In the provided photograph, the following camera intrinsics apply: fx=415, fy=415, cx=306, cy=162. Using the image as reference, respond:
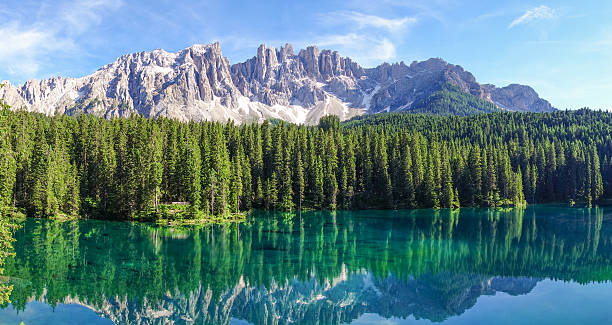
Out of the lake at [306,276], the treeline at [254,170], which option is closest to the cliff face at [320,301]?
the lake at [306,276]

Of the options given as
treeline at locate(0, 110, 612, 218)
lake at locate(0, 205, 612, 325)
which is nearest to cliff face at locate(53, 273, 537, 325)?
lake at locate(0, 205, 612, 325)

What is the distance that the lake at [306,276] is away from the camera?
86.8 feet

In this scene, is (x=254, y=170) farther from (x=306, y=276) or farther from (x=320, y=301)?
(x=320, y=301)

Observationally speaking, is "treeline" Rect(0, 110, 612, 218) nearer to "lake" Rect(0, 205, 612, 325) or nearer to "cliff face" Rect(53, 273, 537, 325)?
"lake" Rect(0, 205, 612, 325)

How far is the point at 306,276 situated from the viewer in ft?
118

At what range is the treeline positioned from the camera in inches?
2926

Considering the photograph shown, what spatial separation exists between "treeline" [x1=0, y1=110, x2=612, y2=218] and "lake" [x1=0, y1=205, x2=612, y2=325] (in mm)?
13456

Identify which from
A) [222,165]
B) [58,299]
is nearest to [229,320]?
[58,299]

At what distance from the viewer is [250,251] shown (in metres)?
45.7

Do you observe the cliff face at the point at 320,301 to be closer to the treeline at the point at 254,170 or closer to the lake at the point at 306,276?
the lake at the point at 306,276

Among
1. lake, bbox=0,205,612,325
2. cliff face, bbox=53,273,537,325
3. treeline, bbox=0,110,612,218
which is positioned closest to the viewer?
cliff face, bbox=53,273,537,325

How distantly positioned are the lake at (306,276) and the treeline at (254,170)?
13456 mm

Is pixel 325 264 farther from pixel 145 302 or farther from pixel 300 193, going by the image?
pixel 300 193

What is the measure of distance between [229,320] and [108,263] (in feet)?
60.8
